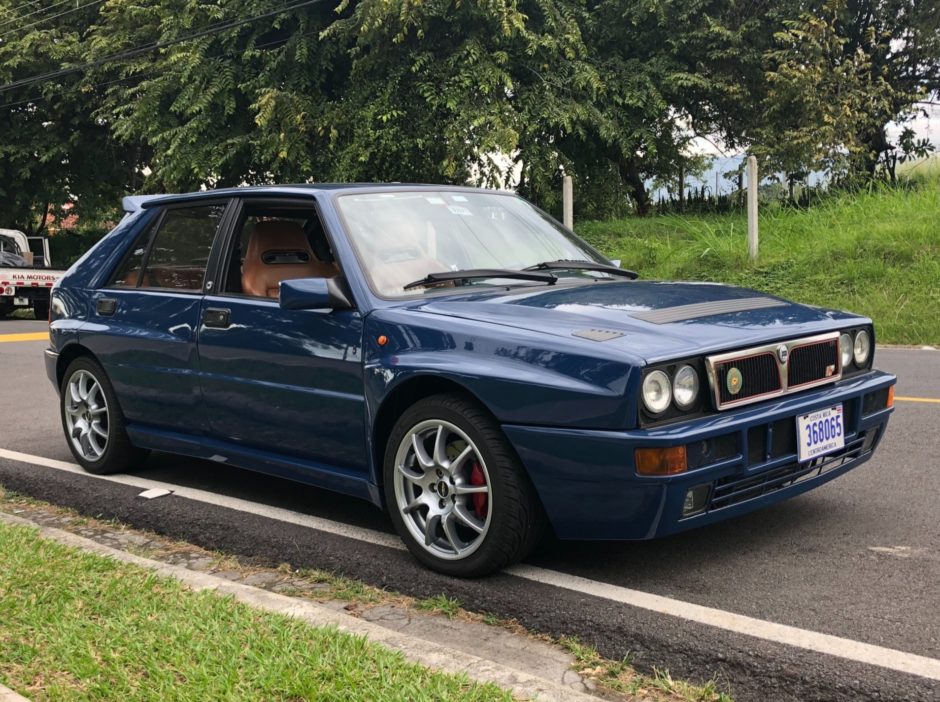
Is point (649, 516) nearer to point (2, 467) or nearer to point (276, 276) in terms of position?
point (276, 276)

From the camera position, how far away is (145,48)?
958 inches

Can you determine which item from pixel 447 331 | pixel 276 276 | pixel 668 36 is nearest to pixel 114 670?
pixel 447 331

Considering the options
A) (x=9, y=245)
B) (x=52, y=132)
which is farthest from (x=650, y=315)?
(x=52, y=132)

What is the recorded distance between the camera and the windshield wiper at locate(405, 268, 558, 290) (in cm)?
451

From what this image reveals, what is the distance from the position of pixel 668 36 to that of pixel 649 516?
57.3 feet

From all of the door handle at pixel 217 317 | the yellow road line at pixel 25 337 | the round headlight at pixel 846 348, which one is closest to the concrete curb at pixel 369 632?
the door handle at pixel 217 317

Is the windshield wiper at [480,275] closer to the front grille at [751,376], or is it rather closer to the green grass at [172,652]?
the front grille at [751,376]

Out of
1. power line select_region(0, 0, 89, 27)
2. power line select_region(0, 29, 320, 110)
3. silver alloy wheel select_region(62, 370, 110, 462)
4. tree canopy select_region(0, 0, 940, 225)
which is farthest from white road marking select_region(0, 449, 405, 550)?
power line select_region(0, 0, 89, 27)

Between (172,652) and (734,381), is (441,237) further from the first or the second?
(172,652)

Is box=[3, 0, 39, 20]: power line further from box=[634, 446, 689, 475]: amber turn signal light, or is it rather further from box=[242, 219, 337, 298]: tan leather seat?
box=[634, 446, 689, 475]: amber turn signal light

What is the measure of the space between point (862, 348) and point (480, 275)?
5.44ft

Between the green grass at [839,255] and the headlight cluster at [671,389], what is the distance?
9.04 meters

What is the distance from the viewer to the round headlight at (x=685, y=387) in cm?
360

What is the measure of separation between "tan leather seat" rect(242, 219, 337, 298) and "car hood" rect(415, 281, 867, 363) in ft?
4.00
